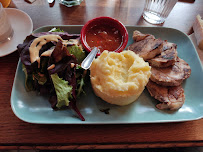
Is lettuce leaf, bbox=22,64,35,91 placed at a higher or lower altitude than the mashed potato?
lower

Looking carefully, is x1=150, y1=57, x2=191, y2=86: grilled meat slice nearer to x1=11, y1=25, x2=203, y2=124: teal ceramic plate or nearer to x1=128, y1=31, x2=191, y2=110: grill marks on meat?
x1=128, y1=31, x2=191, y2=110: grill marks on meat

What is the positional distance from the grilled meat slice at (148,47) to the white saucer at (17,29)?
162cm

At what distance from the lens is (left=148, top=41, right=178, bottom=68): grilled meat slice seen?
2.13 m

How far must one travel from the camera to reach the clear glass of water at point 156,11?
2782 mm

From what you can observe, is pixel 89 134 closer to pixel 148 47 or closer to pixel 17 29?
pixel 148 47

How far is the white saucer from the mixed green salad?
1.73 ft

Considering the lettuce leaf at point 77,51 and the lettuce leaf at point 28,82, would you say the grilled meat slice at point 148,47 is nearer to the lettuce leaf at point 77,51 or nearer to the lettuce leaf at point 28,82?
the lettuce leaf at point 77,51

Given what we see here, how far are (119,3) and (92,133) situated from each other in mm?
2546

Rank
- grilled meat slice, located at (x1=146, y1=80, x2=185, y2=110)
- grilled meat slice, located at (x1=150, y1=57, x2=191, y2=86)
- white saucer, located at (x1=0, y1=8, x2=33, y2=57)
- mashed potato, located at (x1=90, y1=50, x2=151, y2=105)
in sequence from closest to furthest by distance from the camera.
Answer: mashed potato, located at (x1=90, y1=50, x2=151, y2=105), grilled meat slice, located at (x1=146, y1=80, x2=185, y2=110), grilled meat slice, located at (x1=150, y1=57, x2=191, y2=86), white saucer, located at (x1=0, y1=8, x2=33, y2=57)

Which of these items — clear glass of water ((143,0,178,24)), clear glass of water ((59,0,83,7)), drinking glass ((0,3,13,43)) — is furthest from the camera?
clear glass of water ((59,0,83,7))

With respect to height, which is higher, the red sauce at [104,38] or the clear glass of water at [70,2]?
the clear glass of water at [70,2]

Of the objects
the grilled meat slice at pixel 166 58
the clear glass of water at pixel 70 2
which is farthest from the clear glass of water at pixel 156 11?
the clear glass of water at pixel 70 2

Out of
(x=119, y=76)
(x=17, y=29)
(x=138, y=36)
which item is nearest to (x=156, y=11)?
(x=138, y=36)

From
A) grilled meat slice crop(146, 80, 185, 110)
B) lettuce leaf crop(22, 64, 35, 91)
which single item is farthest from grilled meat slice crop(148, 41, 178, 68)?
lettuce leaf crop(22, 64, 35, 91)
